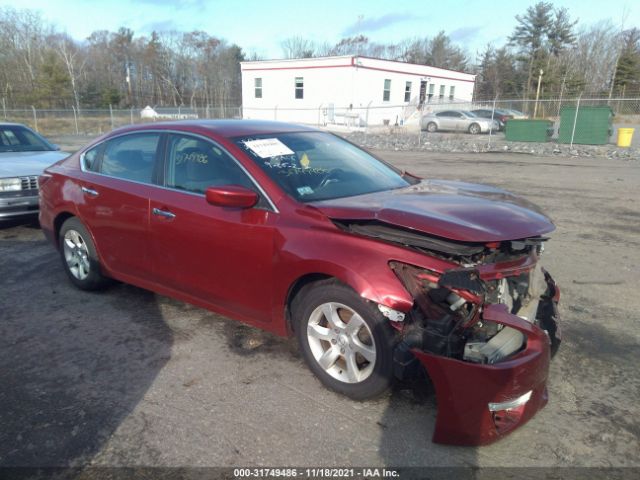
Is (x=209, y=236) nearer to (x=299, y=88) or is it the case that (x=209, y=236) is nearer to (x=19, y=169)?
(x=19, y=169)

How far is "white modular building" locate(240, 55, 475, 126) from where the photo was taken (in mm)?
33125

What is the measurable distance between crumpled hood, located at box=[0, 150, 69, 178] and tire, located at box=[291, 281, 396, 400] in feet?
18.6

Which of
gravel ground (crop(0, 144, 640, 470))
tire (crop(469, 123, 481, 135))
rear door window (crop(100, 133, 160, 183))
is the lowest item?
gravel ground (crop(0, 144, 640, 470))

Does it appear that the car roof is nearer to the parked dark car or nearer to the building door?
the parked dark car

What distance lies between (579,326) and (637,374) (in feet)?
2.55

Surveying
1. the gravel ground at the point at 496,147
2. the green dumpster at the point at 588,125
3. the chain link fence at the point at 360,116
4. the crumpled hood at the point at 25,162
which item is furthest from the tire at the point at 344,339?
the chain link fence at the point at 360,116

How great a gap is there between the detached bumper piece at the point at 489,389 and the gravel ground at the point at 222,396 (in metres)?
0.15

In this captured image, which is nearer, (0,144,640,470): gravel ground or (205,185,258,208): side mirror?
(0,144,640,470): gravel ground

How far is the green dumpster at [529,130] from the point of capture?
22109mm

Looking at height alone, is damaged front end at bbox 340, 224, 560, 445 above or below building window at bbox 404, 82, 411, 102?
below

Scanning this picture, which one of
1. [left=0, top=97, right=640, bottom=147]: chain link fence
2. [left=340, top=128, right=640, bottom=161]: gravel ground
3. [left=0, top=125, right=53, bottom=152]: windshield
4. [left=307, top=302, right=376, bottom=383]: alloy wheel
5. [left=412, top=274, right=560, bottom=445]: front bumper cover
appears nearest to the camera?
[left=412, top=274, right=560, bottom=445]: front bumper cover

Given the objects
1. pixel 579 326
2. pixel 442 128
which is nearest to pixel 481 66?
pixel 442 128

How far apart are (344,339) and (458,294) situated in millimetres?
771

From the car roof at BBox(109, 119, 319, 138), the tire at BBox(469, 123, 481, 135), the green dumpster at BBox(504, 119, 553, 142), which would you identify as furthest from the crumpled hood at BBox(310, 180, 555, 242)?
the tire at BBox(469, 123, 481, 135)
